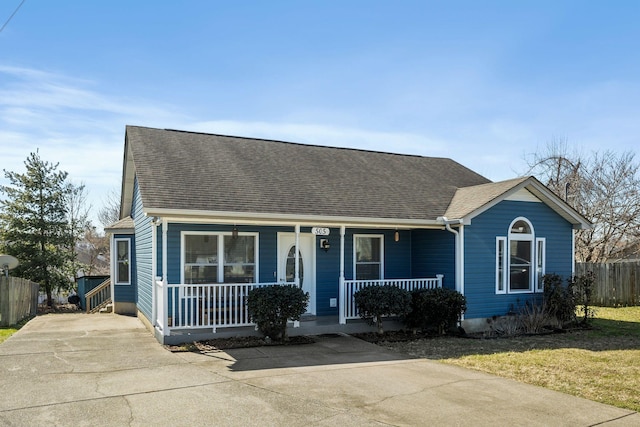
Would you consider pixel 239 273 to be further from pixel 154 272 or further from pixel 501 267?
pixel 501 267

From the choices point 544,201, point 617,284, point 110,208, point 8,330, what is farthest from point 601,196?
point 110,208

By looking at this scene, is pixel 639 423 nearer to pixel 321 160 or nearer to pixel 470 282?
pixel 470 282

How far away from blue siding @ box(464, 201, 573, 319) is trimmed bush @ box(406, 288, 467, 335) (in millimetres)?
643

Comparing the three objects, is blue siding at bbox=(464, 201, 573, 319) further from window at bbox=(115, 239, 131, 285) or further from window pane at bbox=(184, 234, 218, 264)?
window at bbox=(115, 239, 131, 285)

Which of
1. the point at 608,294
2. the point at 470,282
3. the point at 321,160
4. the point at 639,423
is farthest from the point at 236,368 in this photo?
the point at 608,294

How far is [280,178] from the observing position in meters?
12.9

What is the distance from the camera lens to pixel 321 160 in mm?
15195

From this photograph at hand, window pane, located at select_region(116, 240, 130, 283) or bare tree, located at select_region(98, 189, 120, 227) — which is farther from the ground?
bare tree, located at select_region(98, 189, 120, 227)

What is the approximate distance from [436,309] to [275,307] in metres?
3.89

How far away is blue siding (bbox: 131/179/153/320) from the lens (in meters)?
12.3

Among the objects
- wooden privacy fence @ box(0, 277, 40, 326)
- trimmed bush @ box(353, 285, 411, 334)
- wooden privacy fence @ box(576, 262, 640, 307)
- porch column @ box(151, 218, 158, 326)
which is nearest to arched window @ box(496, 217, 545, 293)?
trimmed bush @ box(353, 285, 411, 334)

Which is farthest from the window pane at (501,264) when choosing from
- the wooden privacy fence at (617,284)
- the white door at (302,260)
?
the wooden privacy fence at (617,284)

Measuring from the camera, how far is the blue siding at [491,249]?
12.2m

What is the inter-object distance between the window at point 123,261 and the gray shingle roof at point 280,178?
4305 millimetres
